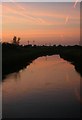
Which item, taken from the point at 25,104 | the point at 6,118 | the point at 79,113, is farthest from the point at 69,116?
the point at 25,104

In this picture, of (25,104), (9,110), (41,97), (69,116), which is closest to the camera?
(69,116)

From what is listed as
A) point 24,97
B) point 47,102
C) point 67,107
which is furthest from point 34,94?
point 67,107

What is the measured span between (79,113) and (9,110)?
12.8ft

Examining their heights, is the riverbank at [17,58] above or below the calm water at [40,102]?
above

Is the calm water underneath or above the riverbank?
underneath

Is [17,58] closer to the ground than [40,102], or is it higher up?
higher up

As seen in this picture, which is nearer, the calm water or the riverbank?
the calm water

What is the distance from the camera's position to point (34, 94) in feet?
69.4

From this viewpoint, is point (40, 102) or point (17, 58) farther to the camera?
point (17, 58)

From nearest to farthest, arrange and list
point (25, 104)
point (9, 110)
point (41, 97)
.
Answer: point (9, 110)
point (25, 104)
point (41, 97)

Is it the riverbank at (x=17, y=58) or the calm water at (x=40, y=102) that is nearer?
the calm water at (x=40, y=102)

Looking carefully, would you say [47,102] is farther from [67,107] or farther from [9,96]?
[9,96]

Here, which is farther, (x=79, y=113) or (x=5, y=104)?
(x=5, y=104)

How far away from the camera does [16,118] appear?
1347cm
